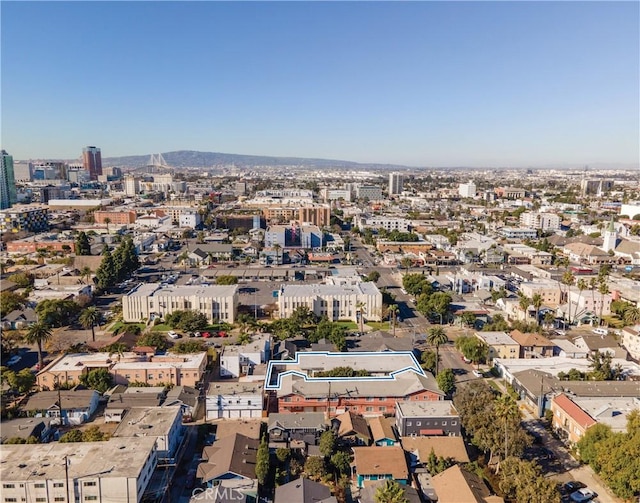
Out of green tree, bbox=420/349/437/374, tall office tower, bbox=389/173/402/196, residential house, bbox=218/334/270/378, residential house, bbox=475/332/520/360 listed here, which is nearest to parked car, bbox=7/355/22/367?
residential house, bbox=218/334/270/378

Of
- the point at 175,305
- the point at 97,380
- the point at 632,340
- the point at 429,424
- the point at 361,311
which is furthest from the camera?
the point at 175,305

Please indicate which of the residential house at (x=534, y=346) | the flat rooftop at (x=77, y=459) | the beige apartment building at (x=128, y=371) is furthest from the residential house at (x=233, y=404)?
the residential house at (x=534, y=346)

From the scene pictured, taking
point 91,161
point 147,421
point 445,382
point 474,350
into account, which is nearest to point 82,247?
point 147,421

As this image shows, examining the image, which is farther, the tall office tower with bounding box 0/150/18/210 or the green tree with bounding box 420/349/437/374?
the tall office tower with bounding box 0/150/18/210

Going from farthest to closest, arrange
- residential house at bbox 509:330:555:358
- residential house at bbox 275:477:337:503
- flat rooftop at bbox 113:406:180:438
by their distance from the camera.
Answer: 1. residential house at bbox 509:330:555:358
2. flat rooftop at bbox 113:406:180:438
3. residential house at bbox 275:477:337:503

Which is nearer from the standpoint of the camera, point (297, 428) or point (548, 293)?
point (297, 428)

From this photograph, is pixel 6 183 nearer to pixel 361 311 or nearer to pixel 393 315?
pixel 361 311

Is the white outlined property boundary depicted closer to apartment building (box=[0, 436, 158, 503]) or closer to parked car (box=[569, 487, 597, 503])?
apartment building (box=[0, 436, 158, 503])
